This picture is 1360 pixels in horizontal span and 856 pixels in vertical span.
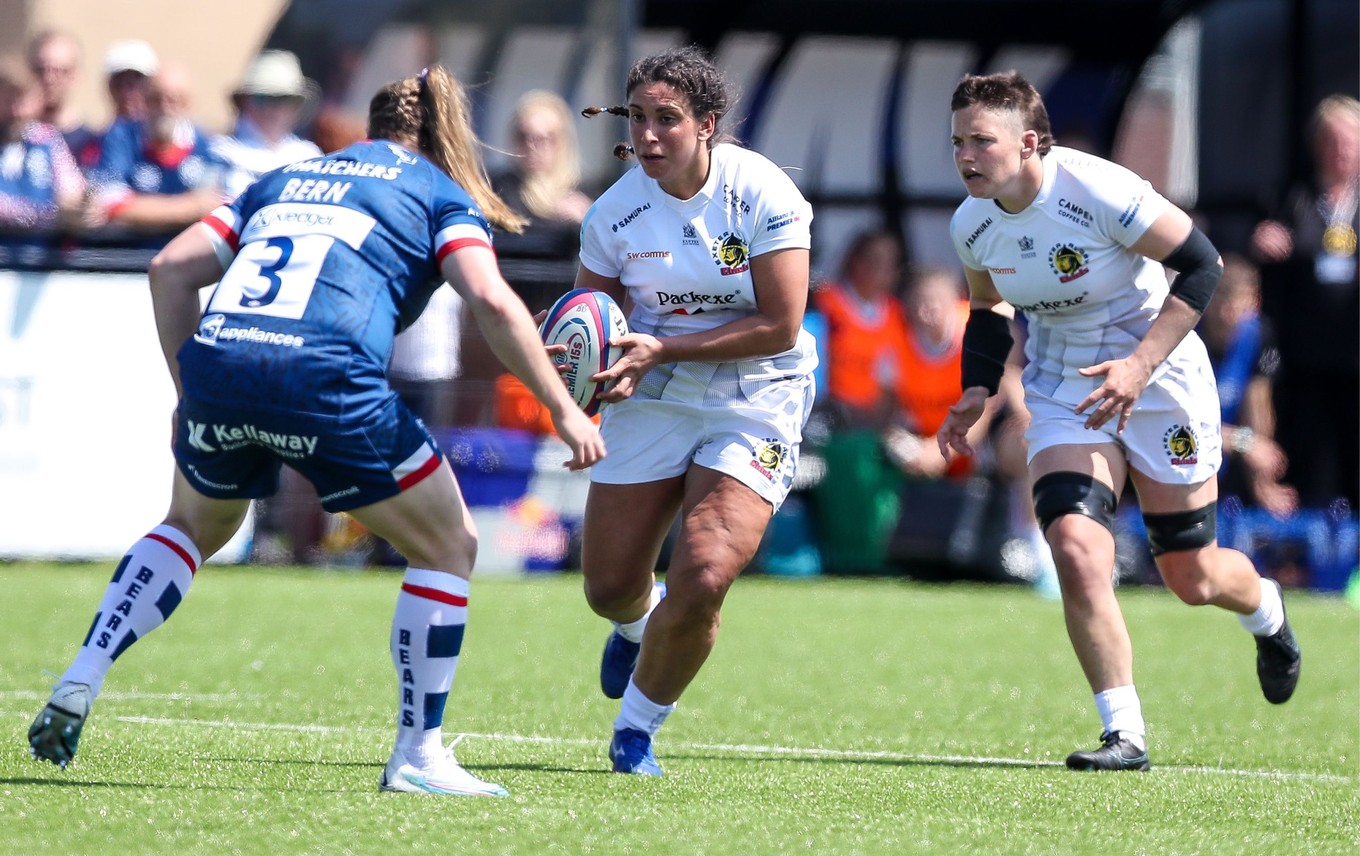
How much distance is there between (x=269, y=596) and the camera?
10.0 m

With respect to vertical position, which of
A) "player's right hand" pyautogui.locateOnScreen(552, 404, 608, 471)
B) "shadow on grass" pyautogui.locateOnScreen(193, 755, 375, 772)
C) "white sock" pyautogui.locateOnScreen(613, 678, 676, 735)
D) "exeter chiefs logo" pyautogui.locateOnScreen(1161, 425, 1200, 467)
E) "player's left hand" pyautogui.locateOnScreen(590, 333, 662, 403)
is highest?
"player's right hand" pyautogui.locateOnScreen(552, 404, 608, 471)

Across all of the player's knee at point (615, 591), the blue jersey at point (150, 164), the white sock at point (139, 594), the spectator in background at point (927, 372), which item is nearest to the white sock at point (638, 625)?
the player's knee at point (615, 591)

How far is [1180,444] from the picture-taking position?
634cm

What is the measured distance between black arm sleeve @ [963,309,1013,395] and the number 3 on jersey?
2.60 m

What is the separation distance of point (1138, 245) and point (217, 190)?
22.6 feet

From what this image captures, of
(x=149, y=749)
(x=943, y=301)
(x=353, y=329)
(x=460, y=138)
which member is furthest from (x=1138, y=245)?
(x=943, y=301)

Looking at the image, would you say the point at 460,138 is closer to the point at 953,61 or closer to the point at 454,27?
the point at 454,27

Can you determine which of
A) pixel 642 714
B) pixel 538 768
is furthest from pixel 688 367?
pixel 538 768

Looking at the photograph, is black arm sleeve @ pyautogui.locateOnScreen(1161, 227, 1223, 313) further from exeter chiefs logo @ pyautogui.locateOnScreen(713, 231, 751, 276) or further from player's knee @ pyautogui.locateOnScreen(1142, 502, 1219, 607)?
exeter chiefs logo @ pyautogui.locateOnScreen(713, 231, 751, 276)

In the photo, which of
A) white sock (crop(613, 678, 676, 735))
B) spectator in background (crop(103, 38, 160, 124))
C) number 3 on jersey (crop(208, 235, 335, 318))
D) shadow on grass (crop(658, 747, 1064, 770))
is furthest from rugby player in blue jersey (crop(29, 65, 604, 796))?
spectator in background (crop(103, 38, 160, 124))

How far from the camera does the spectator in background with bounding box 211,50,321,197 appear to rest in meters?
11.4

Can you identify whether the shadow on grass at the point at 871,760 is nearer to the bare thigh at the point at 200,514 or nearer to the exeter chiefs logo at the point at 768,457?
the exeter chiefs logo at the point at 768,457

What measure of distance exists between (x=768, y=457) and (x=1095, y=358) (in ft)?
4.49

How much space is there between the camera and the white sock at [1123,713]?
5.86 m
